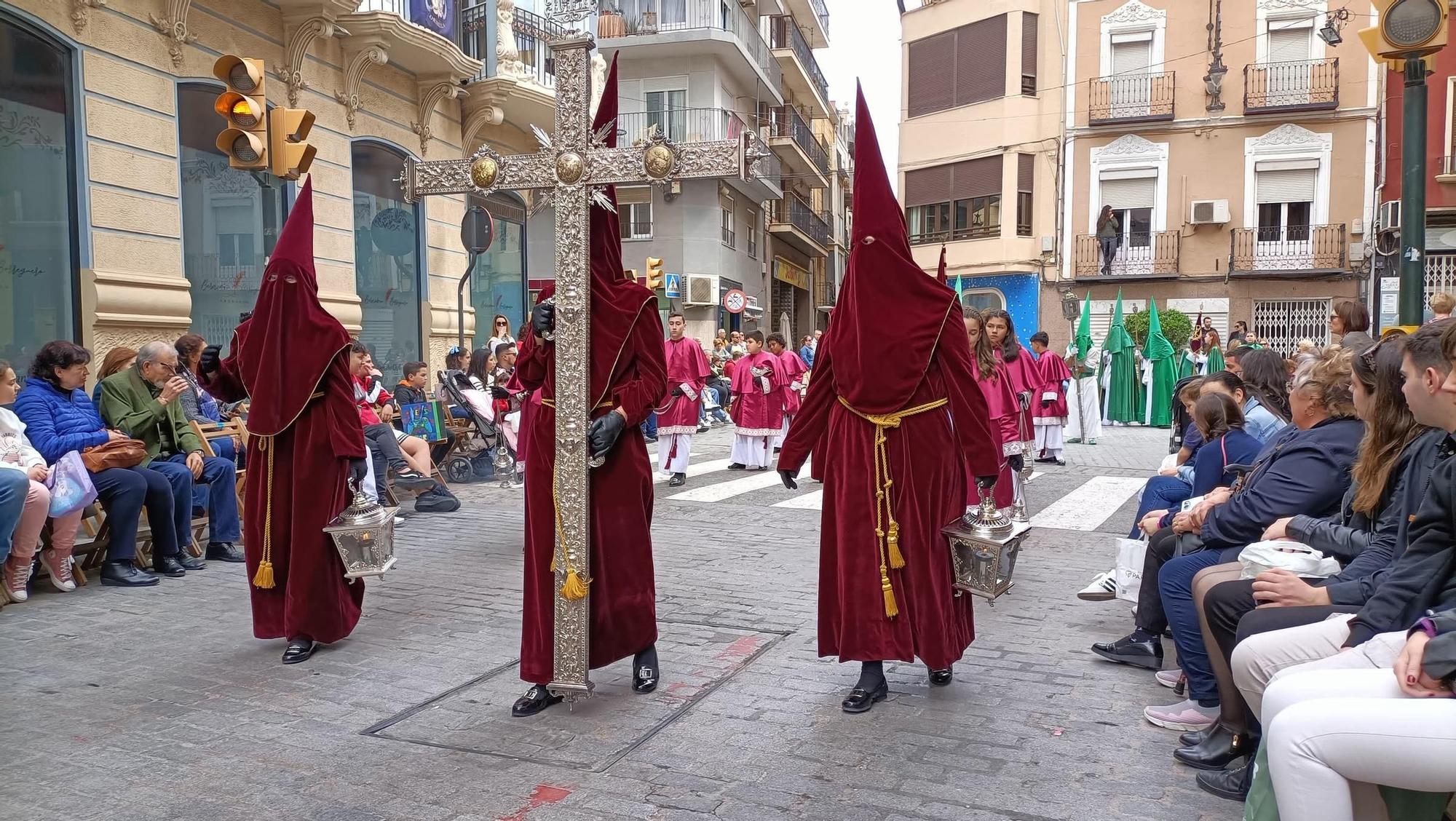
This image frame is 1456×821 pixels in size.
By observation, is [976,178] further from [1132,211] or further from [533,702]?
[533,702]

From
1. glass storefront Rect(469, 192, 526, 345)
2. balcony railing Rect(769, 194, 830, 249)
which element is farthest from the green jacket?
balcony railing Rect(769, 194, 830, 249)

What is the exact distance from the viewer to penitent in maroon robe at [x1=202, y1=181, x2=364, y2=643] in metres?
5.41

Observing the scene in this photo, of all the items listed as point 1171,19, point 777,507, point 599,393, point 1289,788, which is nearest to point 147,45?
point 777,507

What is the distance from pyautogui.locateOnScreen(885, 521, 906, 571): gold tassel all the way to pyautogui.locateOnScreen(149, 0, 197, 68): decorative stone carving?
10.2 m

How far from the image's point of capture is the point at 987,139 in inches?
1216

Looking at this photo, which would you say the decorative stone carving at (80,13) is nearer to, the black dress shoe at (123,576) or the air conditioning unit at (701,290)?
the black dress shoe at (123,576)

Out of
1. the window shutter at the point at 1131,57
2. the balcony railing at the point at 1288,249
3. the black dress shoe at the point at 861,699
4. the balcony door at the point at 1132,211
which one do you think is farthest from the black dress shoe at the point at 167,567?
the window shutter at the point at 1131,57

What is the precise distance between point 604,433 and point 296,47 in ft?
35.3

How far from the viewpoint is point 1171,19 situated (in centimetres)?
2875

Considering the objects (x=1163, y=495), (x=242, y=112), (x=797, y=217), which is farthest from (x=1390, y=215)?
(x=797, y=217)

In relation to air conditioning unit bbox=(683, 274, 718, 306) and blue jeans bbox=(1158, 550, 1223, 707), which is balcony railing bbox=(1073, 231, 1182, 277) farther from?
blue jeans bbox=(1158, 550, 1223, 707)

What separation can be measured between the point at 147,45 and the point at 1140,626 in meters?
10.9

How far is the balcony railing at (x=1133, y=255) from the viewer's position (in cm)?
2872

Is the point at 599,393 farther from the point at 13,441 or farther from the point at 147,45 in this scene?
the point at 147,45
